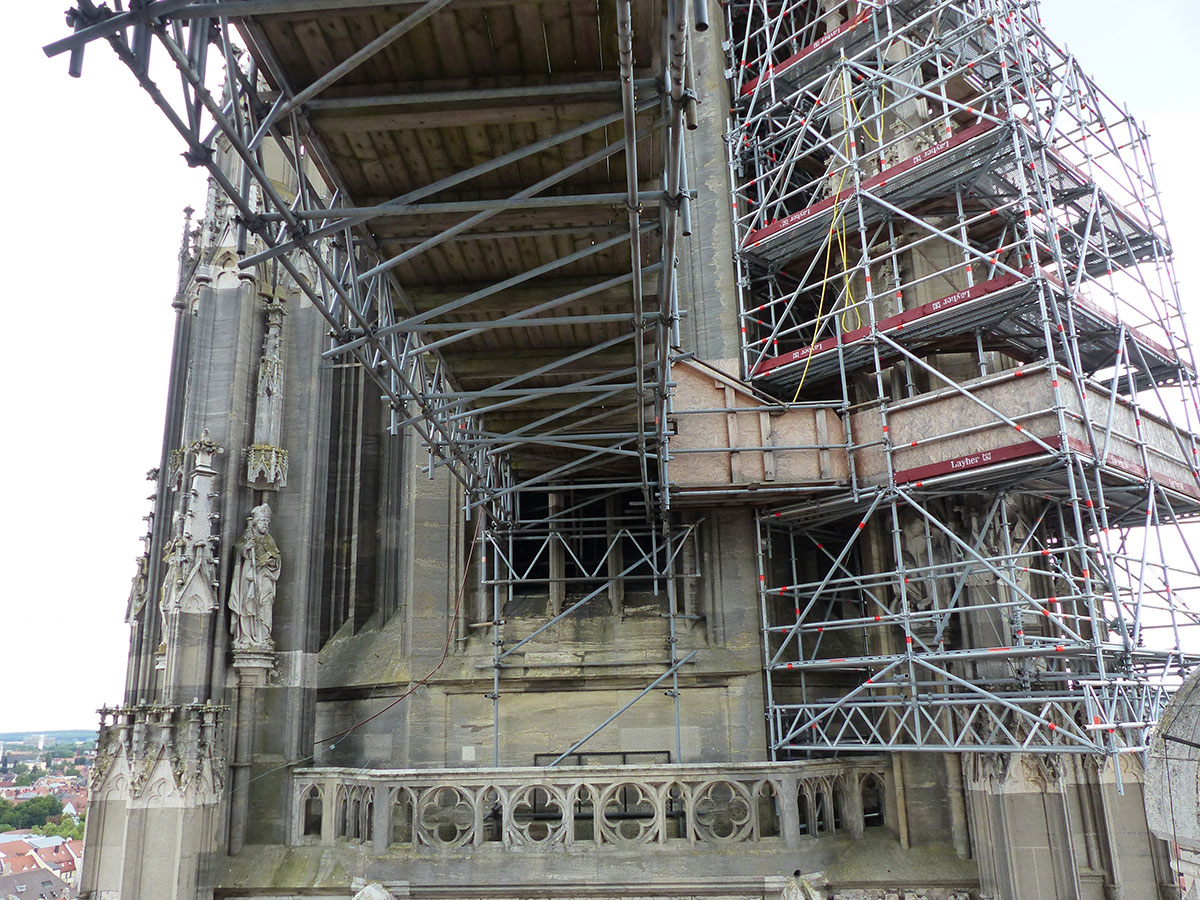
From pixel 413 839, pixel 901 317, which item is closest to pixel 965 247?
pixel 901 317

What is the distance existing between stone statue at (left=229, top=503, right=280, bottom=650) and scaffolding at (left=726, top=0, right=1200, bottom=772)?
7.23 meters

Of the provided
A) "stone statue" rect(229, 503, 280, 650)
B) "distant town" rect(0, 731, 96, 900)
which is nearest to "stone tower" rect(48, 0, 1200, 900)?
"stone statue" rect(229, 503, 280, 650)

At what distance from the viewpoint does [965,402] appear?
11.8m

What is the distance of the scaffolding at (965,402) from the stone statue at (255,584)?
723cm

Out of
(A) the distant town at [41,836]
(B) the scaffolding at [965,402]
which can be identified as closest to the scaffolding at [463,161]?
(B) the scaffolding at [965,402]

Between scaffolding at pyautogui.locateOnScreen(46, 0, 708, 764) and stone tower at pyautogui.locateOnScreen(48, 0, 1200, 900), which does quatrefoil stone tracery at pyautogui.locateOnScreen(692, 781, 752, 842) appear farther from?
scaffolding at pyautogui.locateOnScreen(46, 0, 708, 764)

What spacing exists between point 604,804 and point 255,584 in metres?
6.20

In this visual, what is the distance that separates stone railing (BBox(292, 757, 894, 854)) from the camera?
11375 mm

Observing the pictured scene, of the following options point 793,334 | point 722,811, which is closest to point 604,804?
point 722,811

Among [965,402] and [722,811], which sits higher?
[965,402]

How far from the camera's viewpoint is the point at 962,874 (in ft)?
39.4

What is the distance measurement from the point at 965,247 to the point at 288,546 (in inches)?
414

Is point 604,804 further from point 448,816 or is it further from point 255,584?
point 255,584

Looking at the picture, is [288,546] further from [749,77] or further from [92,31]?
[749,77]
